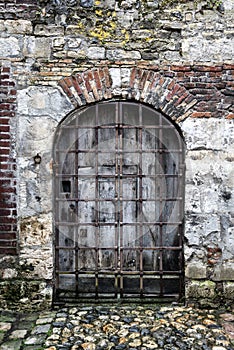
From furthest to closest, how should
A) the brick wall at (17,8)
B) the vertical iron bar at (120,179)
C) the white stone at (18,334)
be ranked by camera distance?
the vertical iron bar at (120,179) → the brick wall at (17,8) → the white stone at (18,334)

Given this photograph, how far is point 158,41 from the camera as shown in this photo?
13.4 feet

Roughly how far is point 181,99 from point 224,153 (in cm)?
67

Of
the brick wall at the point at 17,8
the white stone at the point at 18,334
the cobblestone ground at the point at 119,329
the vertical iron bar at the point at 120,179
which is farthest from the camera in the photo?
the vertical iron bar at the point at 120,179

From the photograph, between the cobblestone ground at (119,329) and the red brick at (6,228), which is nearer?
the cobblestone ground at (119,329)

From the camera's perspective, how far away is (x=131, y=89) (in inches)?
161

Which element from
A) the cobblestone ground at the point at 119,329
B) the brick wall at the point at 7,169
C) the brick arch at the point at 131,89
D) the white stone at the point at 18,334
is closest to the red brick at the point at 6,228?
the brick wall at the point at 7,169

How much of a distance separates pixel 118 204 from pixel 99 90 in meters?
1.15

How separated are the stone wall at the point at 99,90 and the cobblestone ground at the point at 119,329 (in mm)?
339

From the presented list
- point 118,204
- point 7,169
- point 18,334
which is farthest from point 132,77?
point 18,334

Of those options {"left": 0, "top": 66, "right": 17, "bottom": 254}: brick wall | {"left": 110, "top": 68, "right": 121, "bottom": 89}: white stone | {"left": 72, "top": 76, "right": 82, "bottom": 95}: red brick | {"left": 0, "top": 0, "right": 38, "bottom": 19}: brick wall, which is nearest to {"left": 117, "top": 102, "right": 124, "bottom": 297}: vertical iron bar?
{"left": 110, "top": 68, "right": 121, "bottom": 89}: white stone

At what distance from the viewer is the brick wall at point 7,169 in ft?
13.3

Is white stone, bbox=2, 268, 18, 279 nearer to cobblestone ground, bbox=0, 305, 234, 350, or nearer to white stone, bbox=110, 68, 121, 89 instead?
cobblestone ground, bbox=0, 305, 234, 350

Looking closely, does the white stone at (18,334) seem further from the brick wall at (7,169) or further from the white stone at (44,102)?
the white stone at (44,102)

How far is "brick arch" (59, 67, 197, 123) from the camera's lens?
4.06 metres
